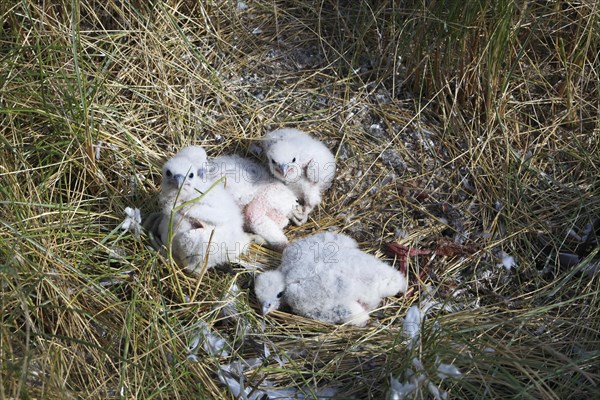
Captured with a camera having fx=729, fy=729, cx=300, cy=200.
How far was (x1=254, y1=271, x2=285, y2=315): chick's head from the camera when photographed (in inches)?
130

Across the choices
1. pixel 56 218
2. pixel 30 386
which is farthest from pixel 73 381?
pixel 56 218

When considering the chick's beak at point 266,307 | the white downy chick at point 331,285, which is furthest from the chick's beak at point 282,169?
the chick's beak at point 266,307

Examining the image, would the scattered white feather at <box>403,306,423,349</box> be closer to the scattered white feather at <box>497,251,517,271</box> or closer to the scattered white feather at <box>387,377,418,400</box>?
the scattered white feather at <box>387,377,418,400</box>

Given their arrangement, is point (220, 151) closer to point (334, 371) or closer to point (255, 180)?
point (255, 180)

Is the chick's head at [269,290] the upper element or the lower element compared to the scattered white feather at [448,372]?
lower

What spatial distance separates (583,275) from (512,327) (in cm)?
49

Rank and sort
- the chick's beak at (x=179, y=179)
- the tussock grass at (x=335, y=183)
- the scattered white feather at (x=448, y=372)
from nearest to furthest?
the scattered white feather at (x=448, y=372) → the tussock grass at (x=335, y=183) → the chick's beak at (x=179, y=179)

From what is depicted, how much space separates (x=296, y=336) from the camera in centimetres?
324

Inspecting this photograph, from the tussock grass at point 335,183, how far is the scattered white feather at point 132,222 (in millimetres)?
55

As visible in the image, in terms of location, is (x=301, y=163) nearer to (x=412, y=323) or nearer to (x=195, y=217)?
(x=195, y=217)

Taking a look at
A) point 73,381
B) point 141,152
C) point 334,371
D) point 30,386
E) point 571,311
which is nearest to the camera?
point 30,386

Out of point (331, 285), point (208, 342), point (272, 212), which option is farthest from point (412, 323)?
point (272, 212)

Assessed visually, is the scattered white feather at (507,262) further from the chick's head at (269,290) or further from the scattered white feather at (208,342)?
the scattered white feather at (208,342)

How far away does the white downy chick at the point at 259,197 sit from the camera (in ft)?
12.0
